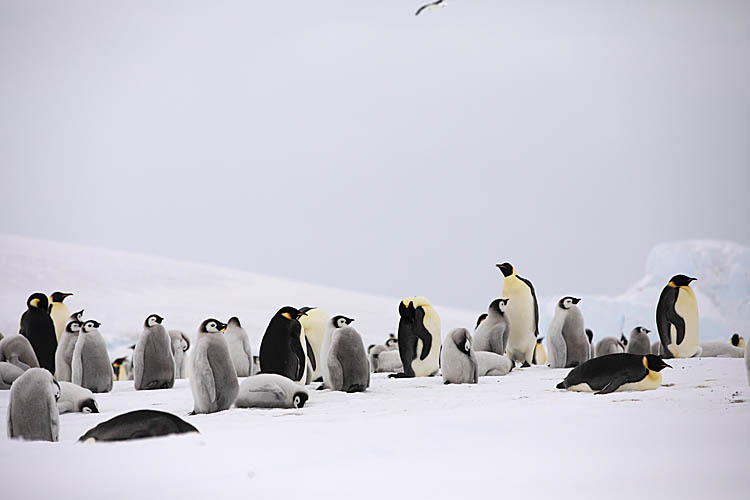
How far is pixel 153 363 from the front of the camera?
5.50m

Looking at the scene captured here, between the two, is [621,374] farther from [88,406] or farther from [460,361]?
[88,406]

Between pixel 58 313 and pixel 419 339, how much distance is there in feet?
10.6

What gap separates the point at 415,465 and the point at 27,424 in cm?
162

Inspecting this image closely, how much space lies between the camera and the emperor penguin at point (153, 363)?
5.49 meters

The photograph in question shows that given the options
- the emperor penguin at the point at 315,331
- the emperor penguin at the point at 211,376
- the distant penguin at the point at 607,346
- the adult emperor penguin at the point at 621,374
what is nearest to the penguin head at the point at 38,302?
the emperor penguin at the point at 315,331

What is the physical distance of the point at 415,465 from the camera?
261 centimetres

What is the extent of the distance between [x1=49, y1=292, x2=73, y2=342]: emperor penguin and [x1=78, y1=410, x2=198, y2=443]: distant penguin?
4326mm

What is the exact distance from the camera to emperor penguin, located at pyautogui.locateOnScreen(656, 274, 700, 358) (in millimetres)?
6668

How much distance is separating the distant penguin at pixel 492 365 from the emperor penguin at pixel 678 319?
1.59 meters

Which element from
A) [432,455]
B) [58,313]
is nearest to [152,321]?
[58,313]

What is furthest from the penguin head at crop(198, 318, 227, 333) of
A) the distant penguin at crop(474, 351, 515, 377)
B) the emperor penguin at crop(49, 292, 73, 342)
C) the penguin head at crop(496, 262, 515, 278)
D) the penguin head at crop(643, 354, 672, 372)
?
the penguin head at crop(496, 262, 515, 278)

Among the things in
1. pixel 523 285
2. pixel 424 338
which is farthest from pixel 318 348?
pixel 523 285

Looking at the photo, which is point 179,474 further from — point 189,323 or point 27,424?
point 189,323

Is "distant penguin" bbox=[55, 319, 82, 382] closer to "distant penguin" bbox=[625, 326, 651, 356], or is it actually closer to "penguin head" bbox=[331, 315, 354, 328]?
"penguin head" bbox=[331, 315, 354, 328]
